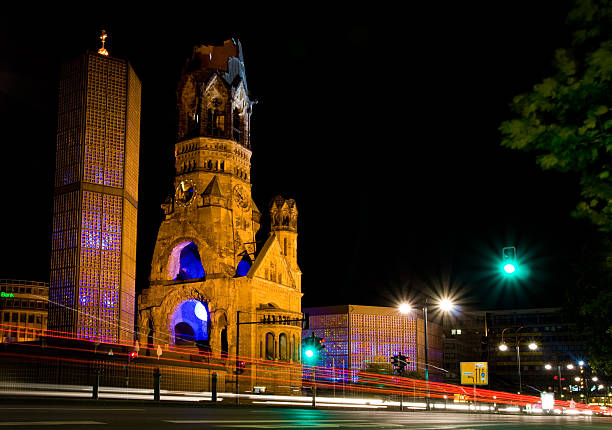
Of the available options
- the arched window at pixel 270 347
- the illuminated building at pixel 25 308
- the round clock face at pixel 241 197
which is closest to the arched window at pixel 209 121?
the round clock face at pixel 241 197

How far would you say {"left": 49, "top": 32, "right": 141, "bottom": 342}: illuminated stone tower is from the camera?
61.5 m

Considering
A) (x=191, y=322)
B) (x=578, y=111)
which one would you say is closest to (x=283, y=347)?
(x=191, y=322)

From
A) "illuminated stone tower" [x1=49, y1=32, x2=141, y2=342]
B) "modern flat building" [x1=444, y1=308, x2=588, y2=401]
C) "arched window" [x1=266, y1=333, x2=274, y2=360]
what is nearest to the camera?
"illuminated stone tower" [x1=49, y1=32, x2=141, y2=342]

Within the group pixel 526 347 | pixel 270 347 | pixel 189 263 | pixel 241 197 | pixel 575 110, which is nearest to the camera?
pixel 575 110

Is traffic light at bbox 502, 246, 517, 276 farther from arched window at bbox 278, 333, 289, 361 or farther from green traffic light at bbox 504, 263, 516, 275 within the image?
arched window at bbox 278, 333, 289, 361

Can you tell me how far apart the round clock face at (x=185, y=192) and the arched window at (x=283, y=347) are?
17998 mm

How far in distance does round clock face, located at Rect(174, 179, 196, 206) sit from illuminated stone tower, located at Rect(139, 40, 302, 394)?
11cm

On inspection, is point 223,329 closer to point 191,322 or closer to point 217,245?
point 191,322

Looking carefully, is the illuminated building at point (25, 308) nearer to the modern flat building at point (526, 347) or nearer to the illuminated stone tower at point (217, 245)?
the illuminated stone tower at point (217, 245)

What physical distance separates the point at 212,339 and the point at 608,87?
6522cm

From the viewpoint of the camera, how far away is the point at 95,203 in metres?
63.2

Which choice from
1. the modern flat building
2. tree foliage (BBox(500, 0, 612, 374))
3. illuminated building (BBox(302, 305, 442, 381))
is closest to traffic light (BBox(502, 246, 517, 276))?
tree foliage (BBox(500, 0, 612, 374))

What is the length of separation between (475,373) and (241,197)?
40765 mm

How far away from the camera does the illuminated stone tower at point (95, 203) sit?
202 ft
